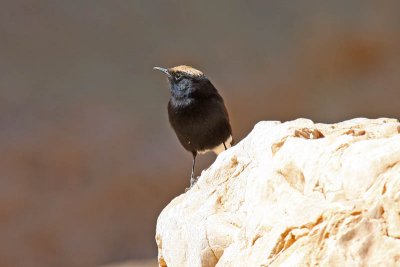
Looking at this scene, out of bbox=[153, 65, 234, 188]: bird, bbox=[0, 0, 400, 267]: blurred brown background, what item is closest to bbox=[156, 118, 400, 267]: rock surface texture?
bbox=[153, 65, 234, 188]: bird

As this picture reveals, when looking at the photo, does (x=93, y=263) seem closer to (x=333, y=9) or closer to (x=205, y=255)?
(x=333, y=9)

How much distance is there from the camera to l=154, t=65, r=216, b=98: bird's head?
20.2ft

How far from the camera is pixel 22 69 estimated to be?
32.2 ft

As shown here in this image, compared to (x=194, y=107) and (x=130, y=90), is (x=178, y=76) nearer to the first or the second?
(x=194, y=107)

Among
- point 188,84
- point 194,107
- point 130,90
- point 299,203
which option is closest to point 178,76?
point 188,84

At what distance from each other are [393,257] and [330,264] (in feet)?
0.63

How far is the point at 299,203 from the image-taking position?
2.88 m

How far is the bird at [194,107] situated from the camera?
617 cm

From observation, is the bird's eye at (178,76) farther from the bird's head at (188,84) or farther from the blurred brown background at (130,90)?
the blurred brown background at (130,90)

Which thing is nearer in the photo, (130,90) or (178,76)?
(178,76)

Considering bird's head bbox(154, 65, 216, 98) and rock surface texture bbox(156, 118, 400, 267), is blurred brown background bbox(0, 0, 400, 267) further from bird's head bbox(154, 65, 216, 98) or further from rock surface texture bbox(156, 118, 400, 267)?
rock surface texture bbox(156, 118, 400, 267)

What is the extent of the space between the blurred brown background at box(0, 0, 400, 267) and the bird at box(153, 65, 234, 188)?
3.28 m

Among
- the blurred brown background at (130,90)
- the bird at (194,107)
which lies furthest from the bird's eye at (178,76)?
the blurred brown background at (130,90)

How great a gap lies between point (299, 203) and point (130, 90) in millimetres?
7209
